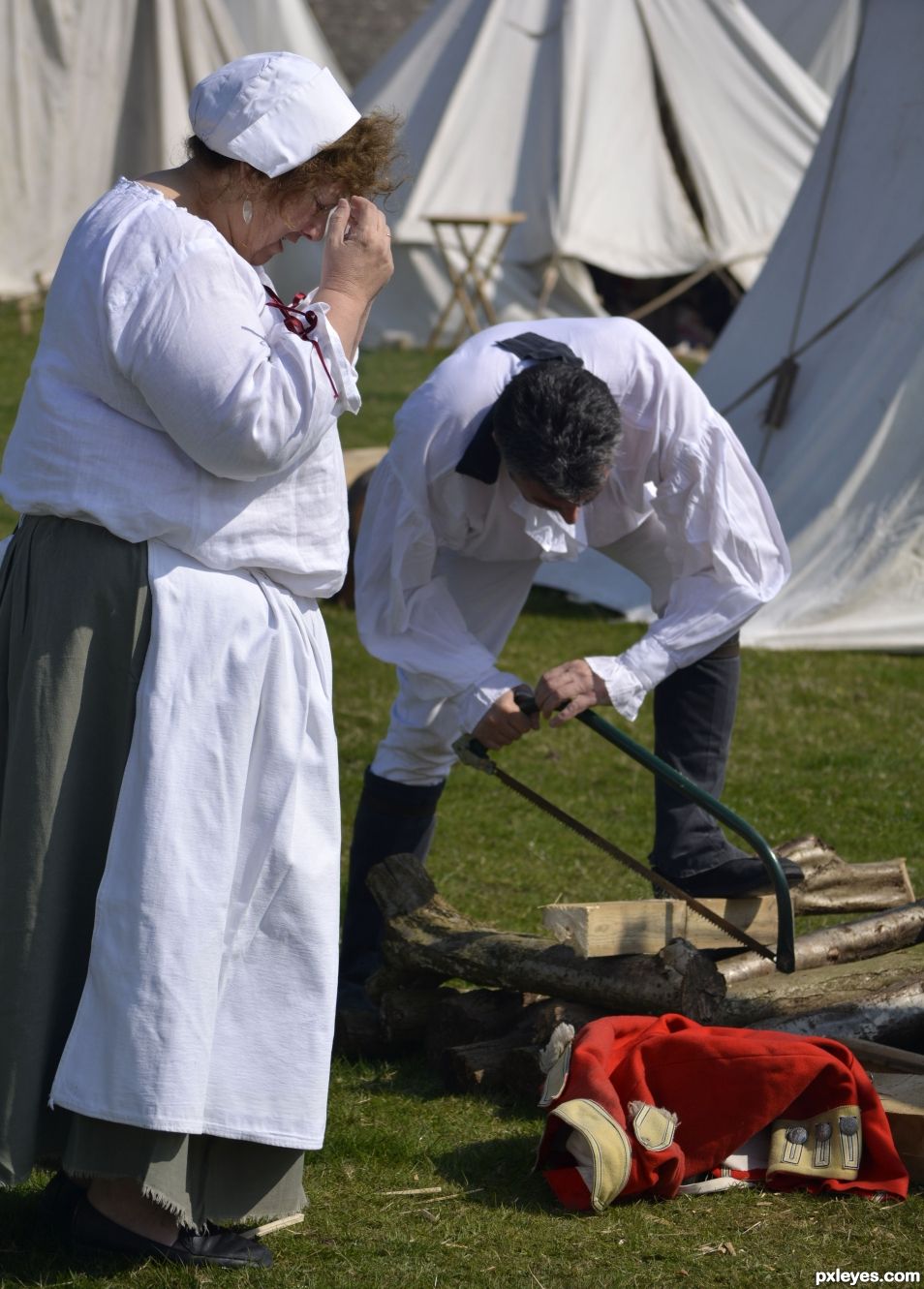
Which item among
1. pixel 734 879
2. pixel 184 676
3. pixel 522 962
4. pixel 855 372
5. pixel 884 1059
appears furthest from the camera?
pixel 855 372

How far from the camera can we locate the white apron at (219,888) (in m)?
2.39

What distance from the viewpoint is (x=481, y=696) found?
347 cm

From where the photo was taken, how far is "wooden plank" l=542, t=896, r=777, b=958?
340cm

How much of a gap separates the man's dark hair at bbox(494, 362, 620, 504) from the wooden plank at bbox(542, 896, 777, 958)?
855 mm

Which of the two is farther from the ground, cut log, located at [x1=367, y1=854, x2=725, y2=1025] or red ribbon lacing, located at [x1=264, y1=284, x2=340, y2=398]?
red ribbon lacing, located at [x1=264, y1=284, x2=340, y2=398]

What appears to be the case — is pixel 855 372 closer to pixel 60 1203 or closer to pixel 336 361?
pixel 336 361

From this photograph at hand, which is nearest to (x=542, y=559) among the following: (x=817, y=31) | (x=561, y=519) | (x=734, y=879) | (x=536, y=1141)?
(x=561, y=519)

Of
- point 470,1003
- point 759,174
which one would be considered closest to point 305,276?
point 759,174

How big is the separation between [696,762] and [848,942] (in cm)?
52

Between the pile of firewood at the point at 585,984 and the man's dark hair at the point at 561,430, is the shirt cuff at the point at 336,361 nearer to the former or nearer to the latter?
the man's dark hair at the point at 561,430

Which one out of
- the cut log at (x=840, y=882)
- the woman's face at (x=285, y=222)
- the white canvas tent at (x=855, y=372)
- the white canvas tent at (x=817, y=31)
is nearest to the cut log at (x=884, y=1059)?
the cut log at (x=840, y=882)

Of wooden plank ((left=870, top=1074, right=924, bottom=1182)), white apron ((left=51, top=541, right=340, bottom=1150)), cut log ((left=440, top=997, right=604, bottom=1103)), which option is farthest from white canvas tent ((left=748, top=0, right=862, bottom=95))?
white apron ((left=51, top=541, right=340, bottom=1150))

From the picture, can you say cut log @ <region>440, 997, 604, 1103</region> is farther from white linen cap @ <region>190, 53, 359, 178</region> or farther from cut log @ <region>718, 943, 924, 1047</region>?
white linen cap @ <region>190, 53, 359, 178</region>

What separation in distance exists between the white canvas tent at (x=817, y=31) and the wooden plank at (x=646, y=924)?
50.0 ft
